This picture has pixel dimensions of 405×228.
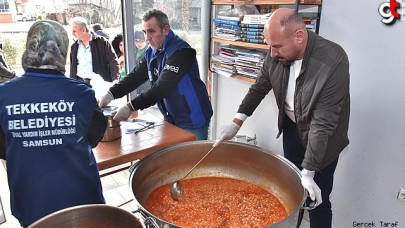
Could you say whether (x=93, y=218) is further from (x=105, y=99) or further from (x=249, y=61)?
(x=249, y=61)

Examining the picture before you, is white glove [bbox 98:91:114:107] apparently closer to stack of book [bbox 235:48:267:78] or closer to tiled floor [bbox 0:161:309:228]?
tiled floor [bbox 0:161:309:228]

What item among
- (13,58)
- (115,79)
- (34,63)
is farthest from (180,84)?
(13,58)

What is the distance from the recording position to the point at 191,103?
1.99 meters

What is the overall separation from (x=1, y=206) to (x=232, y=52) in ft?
6.92

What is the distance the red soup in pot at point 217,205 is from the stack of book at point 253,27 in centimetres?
118

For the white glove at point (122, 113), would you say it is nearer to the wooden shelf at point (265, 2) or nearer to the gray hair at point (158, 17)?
the gray hair at point (158, 17)

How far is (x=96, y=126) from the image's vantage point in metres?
1.18

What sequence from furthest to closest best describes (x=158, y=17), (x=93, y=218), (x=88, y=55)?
(x=88, y=55), (x=158, y=17), (x=93, y=218)

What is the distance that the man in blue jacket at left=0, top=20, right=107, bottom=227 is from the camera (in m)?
1.03

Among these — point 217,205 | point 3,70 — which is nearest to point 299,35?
point 217,205

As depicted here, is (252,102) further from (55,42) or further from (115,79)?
(115,79)

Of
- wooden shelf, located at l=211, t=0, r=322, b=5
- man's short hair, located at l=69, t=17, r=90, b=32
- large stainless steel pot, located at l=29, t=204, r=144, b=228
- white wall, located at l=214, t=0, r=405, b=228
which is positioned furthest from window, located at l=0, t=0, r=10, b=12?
white wall, located at l=214, t=0, r=405, b=228

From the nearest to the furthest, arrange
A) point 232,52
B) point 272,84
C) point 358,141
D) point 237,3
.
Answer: point 272,84 → point 358,141 → point 237,3 → point 232,52

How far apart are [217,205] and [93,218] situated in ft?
1.89
